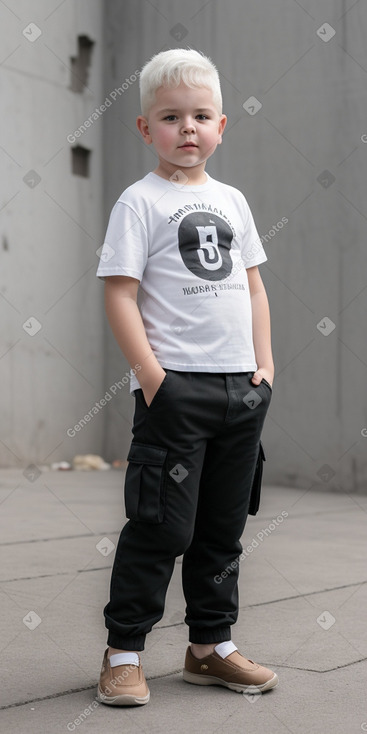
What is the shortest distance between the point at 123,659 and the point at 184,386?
64cm

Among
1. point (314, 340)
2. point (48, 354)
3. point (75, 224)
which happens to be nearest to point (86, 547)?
point (314, 340)

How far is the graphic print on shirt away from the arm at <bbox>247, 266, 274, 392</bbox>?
0.14 metres

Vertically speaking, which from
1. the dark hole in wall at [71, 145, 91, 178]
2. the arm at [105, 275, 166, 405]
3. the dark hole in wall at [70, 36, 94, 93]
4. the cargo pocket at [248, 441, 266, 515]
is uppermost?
the dark hole in wall at [70, 36, 94, 93]

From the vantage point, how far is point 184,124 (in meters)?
2.33

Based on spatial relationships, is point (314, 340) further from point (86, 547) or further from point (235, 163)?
point (86, 547)

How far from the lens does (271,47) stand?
693cm

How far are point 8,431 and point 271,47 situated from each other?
3.39 m

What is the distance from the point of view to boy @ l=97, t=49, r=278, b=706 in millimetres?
2252

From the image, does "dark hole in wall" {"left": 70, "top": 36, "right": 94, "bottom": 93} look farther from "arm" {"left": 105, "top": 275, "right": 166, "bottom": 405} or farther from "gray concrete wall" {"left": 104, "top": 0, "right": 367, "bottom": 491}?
"arm" {"left": 105, "top": 275, "right": 166, "bottom": 405}

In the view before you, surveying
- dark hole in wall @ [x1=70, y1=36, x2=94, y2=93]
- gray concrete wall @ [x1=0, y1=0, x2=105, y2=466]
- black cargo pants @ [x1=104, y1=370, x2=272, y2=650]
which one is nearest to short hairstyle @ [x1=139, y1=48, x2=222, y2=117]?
black cargo pants @ [x1=104, y1=370, x2=272, y2=650]

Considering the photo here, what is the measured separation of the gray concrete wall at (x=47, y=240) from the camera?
7.52 meters

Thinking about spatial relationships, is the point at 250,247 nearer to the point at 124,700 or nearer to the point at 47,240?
the point at 124,700

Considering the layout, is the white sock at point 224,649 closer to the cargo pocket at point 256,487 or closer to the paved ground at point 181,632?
the paved ground at point 181,632

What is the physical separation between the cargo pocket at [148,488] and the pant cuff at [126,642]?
28cm
